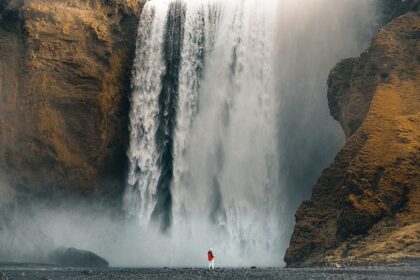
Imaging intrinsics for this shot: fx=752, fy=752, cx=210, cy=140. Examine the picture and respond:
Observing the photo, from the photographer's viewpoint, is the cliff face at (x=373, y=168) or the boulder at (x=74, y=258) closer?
the cliff face at (x=373, y=168)

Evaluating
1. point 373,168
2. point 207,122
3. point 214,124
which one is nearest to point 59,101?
point 207,122

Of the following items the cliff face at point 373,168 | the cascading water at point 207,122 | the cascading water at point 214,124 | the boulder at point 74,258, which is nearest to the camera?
the cliff face at point 373,168

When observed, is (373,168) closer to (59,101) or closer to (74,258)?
(74,258)

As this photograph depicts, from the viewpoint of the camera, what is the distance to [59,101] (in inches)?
2018

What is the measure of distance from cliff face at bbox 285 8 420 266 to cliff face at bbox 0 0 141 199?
1743 cm

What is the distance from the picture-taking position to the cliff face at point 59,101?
166 feet

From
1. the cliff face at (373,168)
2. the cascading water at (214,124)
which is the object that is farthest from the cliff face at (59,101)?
the cliff face at (373,168)

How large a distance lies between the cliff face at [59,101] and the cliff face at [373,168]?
1743 centimetres

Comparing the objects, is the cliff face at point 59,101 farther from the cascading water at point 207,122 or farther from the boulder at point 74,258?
the boulder at point 74,258

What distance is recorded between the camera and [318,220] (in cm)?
3641

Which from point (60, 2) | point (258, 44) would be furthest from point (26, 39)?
point (258, 44)

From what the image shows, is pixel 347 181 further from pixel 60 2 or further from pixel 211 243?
pixel 60 2

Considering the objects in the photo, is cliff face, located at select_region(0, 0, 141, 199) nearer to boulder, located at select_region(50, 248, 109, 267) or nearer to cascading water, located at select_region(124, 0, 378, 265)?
cascading water, located at select_region(124, 0, 378, 265)

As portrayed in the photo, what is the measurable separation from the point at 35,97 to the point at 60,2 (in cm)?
729
